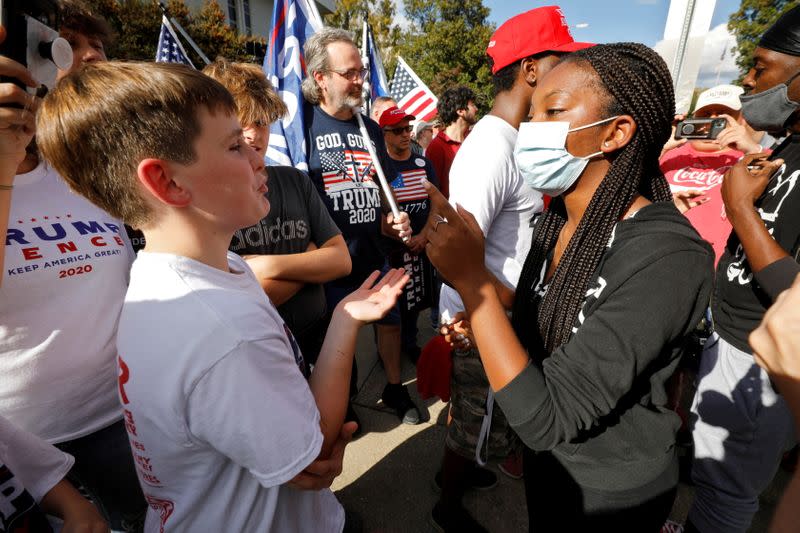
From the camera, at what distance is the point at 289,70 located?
3.18m

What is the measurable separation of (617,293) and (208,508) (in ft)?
3.95

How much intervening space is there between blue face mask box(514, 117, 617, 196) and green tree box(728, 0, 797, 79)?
60.1 ft

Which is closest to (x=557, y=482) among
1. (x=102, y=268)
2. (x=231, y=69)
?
(x=102, y=268)

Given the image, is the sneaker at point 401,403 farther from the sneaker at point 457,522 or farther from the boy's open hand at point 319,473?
the boy's open hand at point 319,473

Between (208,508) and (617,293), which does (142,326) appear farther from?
(617,293)

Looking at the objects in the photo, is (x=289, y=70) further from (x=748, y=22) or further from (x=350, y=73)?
(x=748, y=22)

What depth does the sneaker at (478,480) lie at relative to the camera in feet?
8.06

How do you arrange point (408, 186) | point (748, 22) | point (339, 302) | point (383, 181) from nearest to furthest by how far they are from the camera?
point (339, 302) → point (383, 181) → point (408, 186) → point (748, 22)

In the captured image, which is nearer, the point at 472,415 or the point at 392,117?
the point at 472,415

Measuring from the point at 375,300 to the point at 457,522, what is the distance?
1.58m

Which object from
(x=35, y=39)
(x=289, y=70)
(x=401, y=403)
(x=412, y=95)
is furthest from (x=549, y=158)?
(x=412, y=95)

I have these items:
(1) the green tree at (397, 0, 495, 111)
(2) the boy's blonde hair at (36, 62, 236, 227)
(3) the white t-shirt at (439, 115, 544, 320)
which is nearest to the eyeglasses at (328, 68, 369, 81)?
(3) the white t-shirt at (439, 115, 544, 320)

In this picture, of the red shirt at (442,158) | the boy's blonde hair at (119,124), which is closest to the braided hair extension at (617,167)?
the boy's blonde hair at (119,124)

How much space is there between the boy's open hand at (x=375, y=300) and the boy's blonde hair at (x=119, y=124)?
640mm
